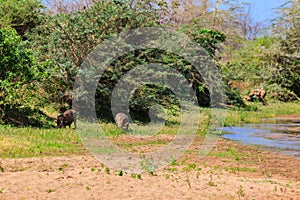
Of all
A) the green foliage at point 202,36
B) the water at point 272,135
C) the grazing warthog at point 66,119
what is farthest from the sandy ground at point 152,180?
the green foliage at point 202,36

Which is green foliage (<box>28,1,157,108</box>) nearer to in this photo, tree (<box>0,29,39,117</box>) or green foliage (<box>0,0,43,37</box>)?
tree (<box>0,29,39,117</box>)

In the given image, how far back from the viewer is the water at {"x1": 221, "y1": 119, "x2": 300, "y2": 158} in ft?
45.6

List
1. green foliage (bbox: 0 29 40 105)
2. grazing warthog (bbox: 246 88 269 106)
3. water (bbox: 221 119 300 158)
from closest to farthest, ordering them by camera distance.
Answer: water (bbox: 221 119 300 158) < green foliage (bbox: 0 29 40 105) < grazing warthog (bbox: 246 88 269 106)

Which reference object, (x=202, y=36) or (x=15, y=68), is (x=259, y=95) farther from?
(x=15, y=68)

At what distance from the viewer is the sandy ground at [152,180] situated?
7297 millimetres

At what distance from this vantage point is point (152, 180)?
326 inches

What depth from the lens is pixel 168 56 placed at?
20.7m

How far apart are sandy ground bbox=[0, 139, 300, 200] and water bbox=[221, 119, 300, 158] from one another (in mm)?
3124

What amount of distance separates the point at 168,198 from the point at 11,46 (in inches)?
356

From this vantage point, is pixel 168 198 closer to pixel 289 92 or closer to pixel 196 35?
pixel 196 35

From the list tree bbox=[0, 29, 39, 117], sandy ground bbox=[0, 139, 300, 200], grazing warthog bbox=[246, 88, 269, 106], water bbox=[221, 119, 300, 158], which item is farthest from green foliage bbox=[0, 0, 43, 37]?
sandy ground bbox=[0, 139, 300, 200]

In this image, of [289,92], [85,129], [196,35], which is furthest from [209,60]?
[85,129]

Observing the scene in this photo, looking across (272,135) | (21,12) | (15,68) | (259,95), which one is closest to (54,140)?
(15,68)

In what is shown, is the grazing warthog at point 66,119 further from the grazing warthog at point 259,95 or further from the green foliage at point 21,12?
the grazing warthog at point 259,95
